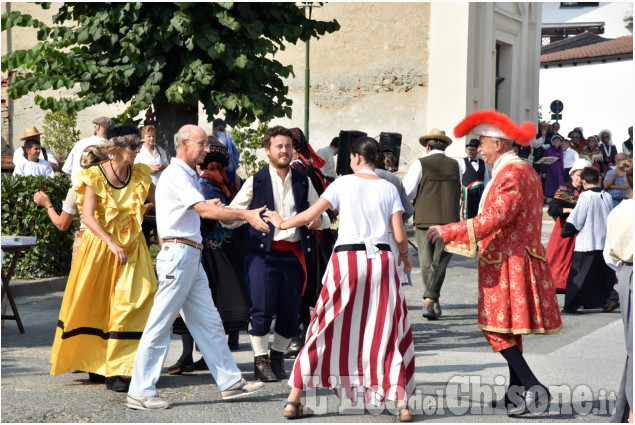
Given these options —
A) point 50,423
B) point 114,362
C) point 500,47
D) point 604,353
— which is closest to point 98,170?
point 114,362

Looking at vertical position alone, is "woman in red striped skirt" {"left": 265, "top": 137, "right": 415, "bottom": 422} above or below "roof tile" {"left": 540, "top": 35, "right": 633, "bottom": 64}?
below

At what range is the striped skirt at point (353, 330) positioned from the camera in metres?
5.94

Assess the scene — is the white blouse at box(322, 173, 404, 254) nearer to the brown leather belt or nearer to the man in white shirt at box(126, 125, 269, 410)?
the man in white shirt at box(126, 125, 269, 410)

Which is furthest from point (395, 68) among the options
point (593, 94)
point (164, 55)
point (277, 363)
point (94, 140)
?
point (593, 94)

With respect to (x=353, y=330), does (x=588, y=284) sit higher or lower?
lower

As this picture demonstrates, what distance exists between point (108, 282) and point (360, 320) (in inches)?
80.4

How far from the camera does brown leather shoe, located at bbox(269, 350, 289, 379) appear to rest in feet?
23.5

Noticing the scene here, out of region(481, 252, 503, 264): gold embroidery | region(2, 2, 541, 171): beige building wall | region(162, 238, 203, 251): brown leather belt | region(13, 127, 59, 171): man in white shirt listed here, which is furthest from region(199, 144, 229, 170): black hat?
region(2, 2, 541, 171): beige building wall

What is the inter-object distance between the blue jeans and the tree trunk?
20.3 ft

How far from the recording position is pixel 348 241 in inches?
238

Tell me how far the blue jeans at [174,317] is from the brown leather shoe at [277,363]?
781 millimetres

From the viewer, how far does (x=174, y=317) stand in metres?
6.30

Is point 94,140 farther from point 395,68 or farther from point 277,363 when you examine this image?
point 395,68

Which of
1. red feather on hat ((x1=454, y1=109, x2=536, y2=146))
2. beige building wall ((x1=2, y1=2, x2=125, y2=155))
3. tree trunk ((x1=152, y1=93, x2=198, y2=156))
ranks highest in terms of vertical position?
beige building wall ((x1=2, y1=2, x2=125, y2=155))
